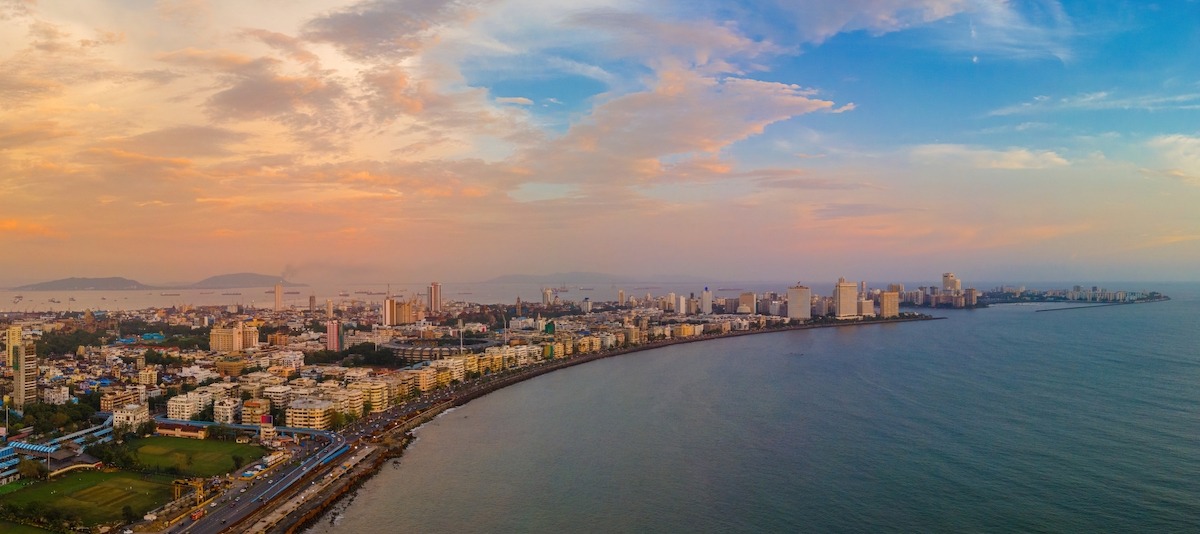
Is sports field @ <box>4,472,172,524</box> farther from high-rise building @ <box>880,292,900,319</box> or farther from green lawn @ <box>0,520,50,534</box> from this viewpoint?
high-rise building @ <box>880,292,900,319</box>

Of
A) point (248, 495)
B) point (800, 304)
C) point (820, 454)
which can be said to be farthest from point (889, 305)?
point (248, 495)

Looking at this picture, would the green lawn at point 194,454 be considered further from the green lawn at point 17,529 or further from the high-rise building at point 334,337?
the high-rise building at point 334,337

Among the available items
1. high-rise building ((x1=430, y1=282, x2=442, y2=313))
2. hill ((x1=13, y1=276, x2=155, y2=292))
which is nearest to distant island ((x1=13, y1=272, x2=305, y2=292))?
hill ((x1=13, y1=276, x2=155, y2=292))

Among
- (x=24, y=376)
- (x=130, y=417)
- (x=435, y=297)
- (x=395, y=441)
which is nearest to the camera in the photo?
(x=395, y=441)

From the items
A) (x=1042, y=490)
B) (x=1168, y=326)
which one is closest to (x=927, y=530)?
(x=1042, y=490)

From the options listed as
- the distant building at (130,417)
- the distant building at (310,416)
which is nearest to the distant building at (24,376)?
the distant building at (130,417)

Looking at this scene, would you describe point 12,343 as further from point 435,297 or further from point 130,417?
point 435,297

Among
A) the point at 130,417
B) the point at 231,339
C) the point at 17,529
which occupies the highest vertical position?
the point at 231,339
